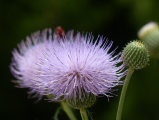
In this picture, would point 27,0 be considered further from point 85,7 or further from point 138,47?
point 138,47

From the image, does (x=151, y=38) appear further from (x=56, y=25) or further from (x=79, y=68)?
(x=56, y=25)

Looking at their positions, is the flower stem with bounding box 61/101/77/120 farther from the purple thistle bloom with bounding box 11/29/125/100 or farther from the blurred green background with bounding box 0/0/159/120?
the blurred green background with bounding box 0/0/159/120

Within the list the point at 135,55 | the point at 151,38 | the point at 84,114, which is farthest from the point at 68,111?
the point at 151,38

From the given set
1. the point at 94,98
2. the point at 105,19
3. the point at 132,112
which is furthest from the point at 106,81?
the point at 105,19

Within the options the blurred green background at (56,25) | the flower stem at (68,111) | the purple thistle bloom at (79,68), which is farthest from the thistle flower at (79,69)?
the blurred green background at (56,25)

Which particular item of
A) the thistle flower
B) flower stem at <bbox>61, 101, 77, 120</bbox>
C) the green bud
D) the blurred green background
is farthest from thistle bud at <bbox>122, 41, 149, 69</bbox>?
the blurred green background

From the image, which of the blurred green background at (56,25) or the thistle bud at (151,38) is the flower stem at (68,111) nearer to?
the thistle bud at (151,38)
